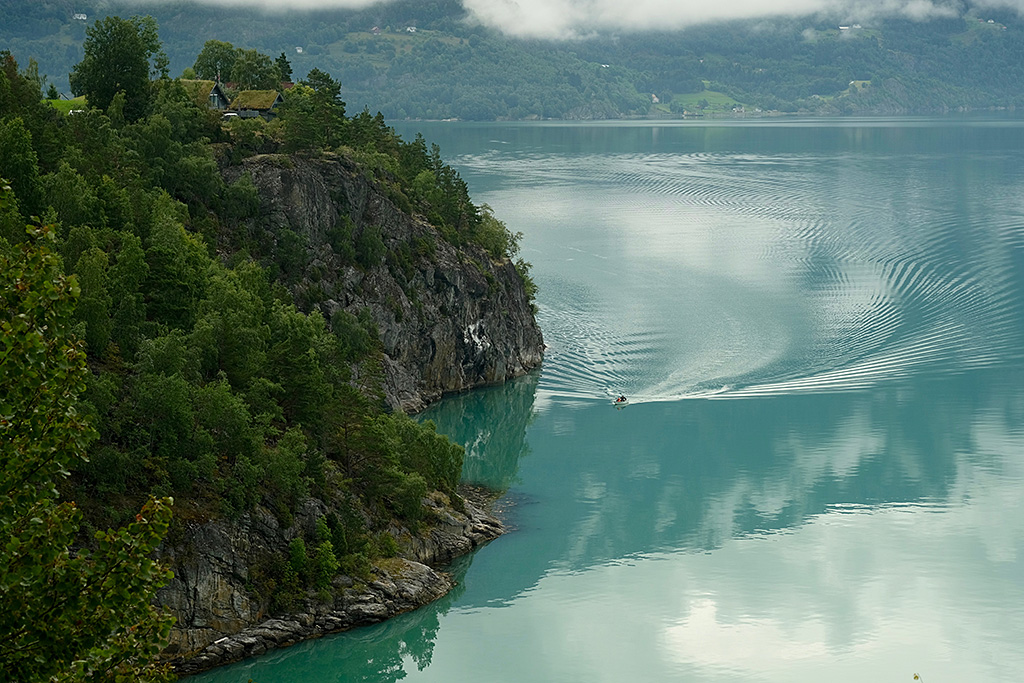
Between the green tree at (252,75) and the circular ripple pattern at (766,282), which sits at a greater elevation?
the green tree at (252,75)

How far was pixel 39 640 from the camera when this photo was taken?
15.0 metres

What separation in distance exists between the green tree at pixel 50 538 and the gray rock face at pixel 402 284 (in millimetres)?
52086

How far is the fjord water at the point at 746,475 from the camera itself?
A: 4556cm

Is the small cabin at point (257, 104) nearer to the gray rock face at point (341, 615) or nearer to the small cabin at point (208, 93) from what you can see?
the small cabin at point (208, 93)

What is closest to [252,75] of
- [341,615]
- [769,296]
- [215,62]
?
[215,62]

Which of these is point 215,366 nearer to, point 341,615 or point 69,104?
point 341,615

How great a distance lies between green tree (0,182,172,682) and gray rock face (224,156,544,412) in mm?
52086

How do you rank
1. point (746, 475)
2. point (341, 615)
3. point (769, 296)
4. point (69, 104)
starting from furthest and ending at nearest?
1. point (769, 296)
2. point (69, 104)
3. point (746, 475)
4. point (341, 615)

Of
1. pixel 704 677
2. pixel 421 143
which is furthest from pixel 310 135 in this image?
pixel 704 677

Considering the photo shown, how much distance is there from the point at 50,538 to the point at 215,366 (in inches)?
1372

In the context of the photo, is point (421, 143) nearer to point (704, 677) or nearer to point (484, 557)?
point (484, 557)

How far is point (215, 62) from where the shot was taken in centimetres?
9038

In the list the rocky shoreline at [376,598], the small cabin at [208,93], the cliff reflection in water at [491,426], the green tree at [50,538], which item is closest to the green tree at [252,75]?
the small cabin at [208,93]

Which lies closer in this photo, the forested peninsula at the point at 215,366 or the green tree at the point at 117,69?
the forested peninsula at the point at 215,366
